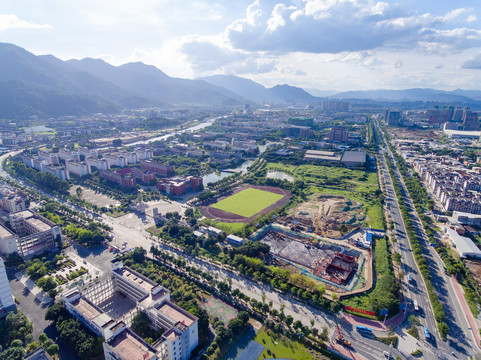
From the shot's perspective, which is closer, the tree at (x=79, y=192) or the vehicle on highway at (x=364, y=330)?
the vehicle on highway at (x=364, y=330)

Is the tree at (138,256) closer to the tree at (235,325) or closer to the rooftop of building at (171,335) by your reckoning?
the rooftop of building at (171,335)

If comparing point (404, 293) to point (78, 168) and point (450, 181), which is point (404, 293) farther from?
point (78, 168)

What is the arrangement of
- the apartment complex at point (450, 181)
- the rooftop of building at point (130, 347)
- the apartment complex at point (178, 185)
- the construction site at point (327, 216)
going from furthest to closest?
1. the apartment complex at point (178, 185)
2. the apartment complex at point (450, 181)
3. the construction site at point (327, 216)
4. the rooftop of building at point (130, 347)

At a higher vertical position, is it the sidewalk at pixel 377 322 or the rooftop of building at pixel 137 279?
the rooftop of building at pixel 137 279

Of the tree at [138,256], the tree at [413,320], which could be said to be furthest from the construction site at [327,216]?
the tree at [138,256]

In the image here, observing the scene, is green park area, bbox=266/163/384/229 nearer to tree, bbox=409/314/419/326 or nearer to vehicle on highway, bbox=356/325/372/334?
tree, bbox=409/314/419/326

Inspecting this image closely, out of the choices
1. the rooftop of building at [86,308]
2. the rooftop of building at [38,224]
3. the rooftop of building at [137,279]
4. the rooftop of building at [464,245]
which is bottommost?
the rooftop of building at [464,245]

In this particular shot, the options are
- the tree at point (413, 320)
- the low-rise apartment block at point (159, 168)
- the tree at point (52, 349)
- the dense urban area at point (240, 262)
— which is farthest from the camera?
the low-rise apartment block at point (159, 168)

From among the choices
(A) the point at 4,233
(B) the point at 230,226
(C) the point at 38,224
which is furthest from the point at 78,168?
(B) the point at 230,226
